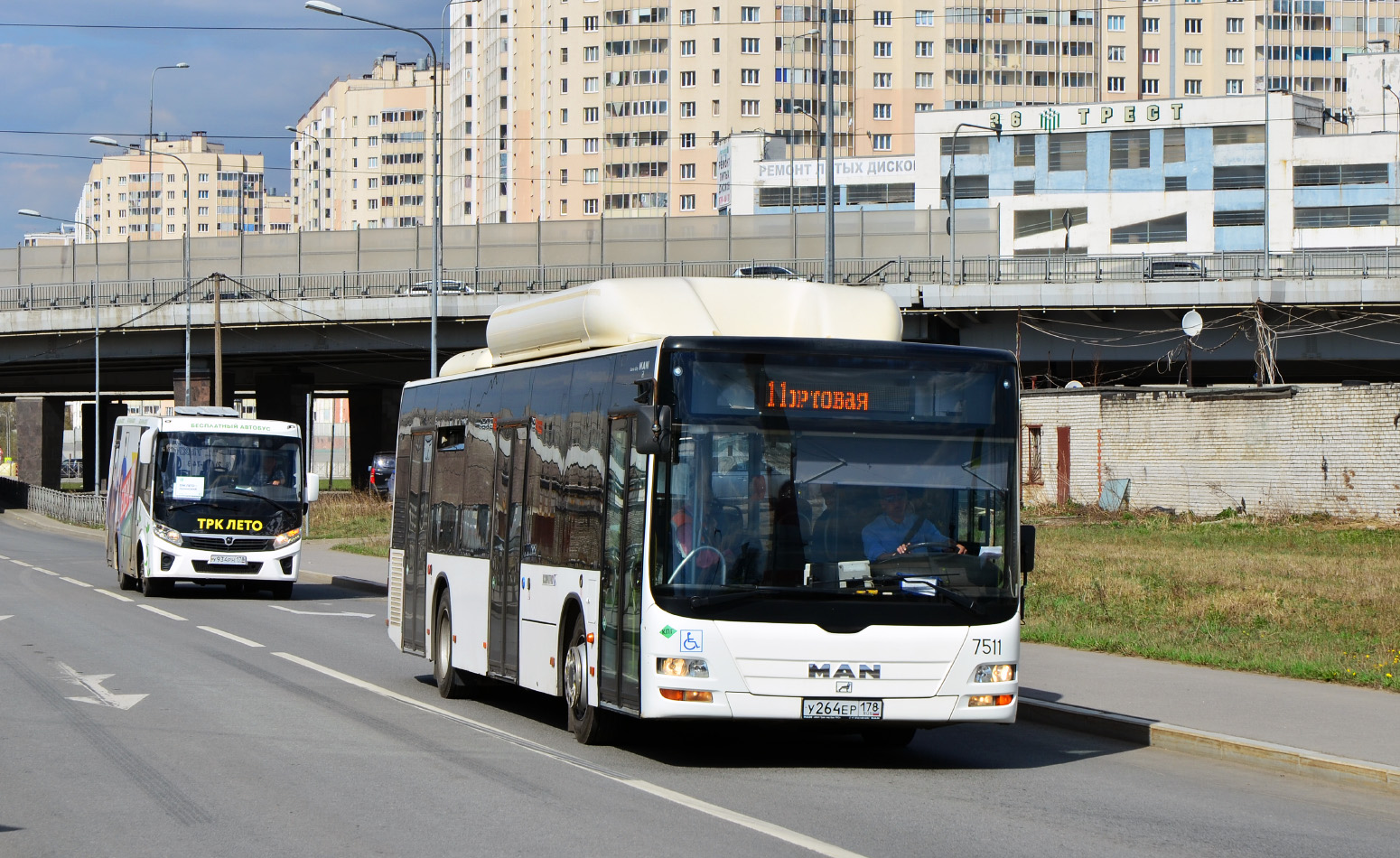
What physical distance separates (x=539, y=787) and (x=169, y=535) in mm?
19965

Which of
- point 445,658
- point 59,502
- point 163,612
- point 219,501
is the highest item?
point 219,501

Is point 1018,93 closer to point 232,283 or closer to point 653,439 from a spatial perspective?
point 232,283

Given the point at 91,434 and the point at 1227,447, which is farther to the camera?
the point at 91,434

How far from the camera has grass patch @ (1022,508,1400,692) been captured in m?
15.8

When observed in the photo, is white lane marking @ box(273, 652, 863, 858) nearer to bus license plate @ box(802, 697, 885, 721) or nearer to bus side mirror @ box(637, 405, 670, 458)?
bus license plate @ box(802, 697, 885, 721)

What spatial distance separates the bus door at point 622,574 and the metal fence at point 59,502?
44.1 metres

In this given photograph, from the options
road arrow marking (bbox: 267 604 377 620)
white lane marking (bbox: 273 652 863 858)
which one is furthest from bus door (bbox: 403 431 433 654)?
road arrow marking (bbox: 267 604 377 620)

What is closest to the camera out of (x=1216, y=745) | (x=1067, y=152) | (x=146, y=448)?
(x=1216, y=745)

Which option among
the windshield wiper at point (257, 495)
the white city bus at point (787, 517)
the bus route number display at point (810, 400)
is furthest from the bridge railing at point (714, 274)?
the bus route number display at point (810, 400)

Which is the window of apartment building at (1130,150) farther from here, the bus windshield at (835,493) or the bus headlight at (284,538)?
the bus windshield at (835,493)

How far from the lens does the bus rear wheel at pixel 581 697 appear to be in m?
11.2

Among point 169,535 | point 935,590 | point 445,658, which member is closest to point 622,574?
point 935,590

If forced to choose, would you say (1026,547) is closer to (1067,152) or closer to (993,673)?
(993,673)

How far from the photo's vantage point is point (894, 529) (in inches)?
405
